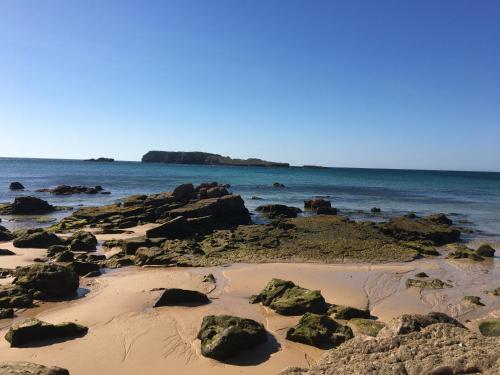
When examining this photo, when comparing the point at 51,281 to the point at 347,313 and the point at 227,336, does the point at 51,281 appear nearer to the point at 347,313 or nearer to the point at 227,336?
the point at 227,336

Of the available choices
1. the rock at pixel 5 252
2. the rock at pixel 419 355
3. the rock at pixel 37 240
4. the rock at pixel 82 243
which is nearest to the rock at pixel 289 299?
the rock at pixel 419 355

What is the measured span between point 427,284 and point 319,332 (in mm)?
7286

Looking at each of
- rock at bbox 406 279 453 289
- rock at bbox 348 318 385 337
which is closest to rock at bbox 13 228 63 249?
rock at bbox 348 318 385 337

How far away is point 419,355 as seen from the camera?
5.66 m

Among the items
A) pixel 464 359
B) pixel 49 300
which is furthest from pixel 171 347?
pixel 464 359

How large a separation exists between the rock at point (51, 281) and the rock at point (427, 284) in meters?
11.4

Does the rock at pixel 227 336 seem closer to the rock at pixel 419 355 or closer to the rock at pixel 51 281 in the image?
the rock at pixel 419 355

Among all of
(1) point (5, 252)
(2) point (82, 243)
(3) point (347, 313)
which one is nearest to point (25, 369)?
(3) point (347, 313)

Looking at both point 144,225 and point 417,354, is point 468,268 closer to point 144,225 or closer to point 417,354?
point 417,354

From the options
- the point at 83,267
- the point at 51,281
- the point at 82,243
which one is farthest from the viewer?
the point at 82,243

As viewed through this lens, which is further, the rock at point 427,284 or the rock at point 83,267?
the rock at point 83,267

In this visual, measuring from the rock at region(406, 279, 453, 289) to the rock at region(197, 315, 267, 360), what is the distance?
24.7 ft

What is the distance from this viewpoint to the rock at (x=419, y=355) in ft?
16.9

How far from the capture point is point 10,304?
12.1 metres
